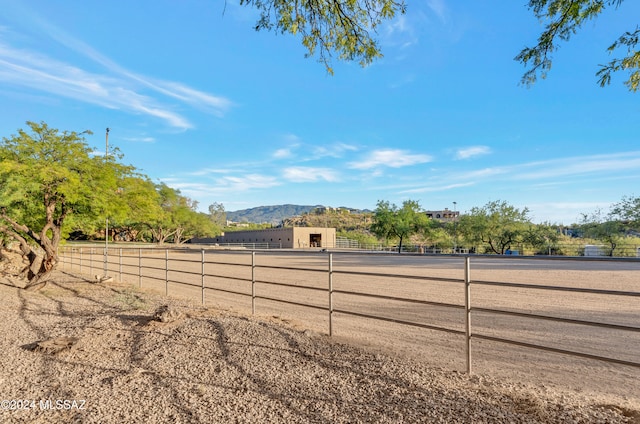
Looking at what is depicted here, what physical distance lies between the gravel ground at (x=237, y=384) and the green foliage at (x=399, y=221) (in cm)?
4623

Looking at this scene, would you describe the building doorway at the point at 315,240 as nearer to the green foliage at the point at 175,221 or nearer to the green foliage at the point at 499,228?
the green foliage at the point at 175,221

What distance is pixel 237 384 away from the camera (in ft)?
13.7

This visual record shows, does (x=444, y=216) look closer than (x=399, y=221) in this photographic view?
No

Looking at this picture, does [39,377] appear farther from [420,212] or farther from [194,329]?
[420,212]

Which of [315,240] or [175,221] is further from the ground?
[175,221]

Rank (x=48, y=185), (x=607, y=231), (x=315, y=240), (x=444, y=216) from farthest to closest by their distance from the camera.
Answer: (x=444, y=216)
(x=315, y=240)
(x=607, y=231)
(x=48, y=185)

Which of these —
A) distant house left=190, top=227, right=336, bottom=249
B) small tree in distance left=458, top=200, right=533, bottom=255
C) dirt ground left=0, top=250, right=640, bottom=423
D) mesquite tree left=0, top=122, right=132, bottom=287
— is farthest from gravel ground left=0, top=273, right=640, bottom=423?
distant house left=190, top=227, right=336, bottom=249

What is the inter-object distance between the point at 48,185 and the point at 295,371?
36.3 feet

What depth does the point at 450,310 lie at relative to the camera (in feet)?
30.9

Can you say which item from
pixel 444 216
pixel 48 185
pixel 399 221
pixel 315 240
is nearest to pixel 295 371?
pixel 48 185

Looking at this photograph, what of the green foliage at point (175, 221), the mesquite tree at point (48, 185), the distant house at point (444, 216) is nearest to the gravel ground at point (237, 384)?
the mesquite tree at point (48, 185)

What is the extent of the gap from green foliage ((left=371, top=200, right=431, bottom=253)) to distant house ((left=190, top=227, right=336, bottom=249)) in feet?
84.1

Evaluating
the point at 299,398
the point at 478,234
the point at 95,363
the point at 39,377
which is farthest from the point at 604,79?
the point at 478,234

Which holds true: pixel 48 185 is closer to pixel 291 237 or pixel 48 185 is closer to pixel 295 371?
pixel 295 371
